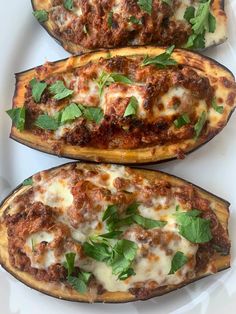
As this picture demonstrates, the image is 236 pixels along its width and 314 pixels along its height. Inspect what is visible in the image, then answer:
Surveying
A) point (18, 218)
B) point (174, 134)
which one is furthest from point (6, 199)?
point (174, 134)

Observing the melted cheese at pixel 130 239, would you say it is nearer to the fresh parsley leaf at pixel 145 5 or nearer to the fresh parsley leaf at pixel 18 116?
the fresh parsley leaf at pixel 18 116

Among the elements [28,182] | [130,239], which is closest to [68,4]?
[28,182]

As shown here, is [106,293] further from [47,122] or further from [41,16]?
[41,16]

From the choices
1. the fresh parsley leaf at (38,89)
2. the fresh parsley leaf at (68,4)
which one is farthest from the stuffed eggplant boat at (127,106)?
the fresh parsley leaf at (68,4)

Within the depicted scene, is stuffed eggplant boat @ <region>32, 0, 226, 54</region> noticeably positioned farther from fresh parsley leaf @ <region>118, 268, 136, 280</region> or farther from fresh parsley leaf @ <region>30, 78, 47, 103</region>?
fresh parsley leaf @ <region>118, 268, 136, 280</region>

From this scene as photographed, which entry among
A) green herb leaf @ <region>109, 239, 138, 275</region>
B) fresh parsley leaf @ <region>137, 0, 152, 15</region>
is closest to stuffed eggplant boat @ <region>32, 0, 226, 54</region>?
fresh parsley leaf @ <region>137, 0, 152, 15</region>

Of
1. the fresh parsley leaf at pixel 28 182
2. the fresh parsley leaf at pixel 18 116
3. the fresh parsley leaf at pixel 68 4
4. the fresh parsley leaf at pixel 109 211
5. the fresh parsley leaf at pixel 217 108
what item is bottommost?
the fresh parsley leaf at pixel 109 211
